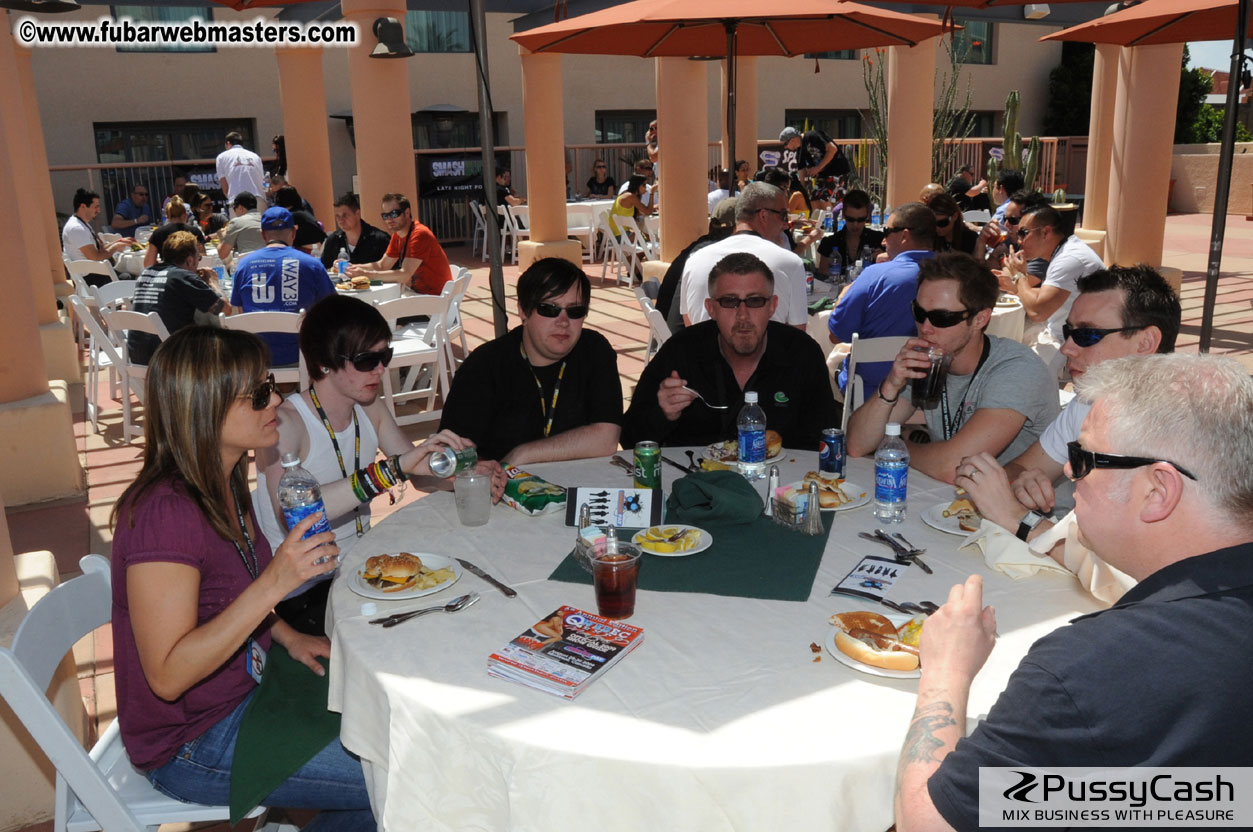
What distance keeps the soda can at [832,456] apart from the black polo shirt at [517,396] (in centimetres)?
84

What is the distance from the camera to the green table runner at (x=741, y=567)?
2037mm

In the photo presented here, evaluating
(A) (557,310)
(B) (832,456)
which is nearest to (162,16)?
(A) (557,310)

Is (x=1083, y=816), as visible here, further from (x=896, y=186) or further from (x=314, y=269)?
(x=896, y=186)

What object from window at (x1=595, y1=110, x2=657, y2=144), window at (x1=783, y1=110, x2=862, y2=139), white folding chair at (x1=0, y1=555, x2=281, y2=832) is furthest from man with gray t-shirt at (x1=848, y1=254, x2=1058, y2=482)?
window at (x1=783, y1=110, x2=862, y2=139)

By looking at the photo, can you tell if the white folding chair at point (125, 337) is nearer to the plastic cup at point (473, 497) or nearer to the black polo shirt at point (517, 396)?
the black polo shirt at point (517, 396)

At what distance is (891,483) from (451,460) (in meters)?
1.14

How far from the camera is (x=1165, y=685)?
116 centimetres

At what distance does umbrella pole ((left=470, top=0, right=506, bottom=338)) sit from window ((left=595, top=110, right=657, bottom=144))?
55.6 ft

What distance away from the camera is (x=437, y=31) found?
18.6 m

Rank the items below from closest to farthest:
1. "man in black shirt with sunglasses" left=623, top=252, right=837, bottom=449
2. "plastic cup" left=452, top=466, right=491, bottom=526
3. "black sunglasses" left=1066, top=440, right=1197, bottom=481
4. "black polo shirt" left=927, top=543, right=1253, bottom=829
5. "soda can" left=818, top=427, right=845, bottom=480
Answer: "black polo shirt" left=927, top=543, right=1253, bottom=829 → "black sunglasses" left=1066, top=440, right=1197, bottom=481 → "plastic cup" left=452, top=466, right=491, bottom=526 → "soda can" left=818, top=427, right=845, bottom=480 → "man in black shirt with sunglasses" left=623, top=252, right=837, bottom=449

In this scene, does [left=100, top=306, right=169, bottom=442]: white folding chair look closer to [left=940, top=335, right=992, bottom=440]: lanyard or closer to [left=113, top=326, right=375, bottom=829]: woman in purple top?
[left=113, top=326, right=375, bottom=829]: woman in purple top

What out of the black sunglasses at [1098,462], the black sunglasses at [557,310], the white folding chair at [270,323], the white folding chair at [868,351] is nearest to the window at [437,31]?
the white folding chair at [270,323]

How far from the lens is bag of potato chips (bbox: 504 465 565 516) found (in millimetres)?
2510

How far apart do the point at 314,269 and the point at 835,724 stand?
494 centimetres
